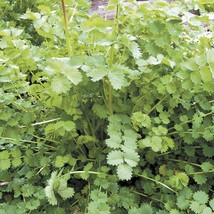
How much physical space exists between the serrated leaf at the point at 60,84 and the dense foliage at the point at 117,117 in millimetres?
12

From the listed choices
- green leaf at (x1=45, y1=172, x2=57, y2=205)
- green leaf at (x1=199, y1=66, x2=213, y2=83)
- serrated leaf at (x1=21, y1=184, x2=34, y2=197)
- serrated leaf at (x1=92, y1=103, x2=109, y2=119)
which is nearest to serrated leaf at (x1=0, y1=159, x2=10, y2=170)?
serrated leaf at (x1=21, y1=184, x2=34, y2=197)

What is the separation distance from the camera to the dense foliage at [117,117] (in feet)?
4.34

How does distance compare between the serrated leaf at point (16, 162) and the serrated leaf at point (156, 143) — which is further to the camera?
the serrated leaf at point (16, 162)

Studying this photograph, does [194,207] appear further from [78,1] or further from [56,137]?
[78,1]

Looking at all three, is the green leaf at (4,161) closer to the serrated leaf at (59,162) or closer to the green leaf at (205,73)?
the serrated leaf at (59,162)

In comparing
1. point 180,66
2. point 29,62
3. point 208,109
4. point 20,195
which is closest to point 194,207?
point 208,109

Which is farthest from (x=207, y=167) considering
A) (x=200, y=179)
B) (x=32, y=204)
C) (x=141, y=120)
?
(x=32, y=204)

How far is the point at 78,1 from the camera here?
1601mm

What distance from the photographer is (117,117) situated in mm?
1417

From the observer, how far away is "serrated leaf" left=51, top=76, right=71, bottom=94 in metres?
1.21

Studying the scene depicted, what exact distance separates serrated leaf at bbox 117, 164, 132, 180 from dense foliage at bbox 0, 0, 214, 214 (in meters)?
0.01

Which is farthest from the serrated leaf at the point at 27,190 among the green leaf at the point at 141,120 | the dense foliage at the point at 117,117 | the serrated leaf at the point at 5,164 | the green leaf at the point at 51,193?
the green leaf at the point at 141,120

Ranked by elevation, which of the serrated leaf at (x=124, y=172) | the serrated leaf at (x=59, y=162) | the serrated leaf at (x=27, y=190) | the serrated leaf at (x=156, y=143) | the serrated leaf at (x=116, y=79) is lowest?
the serrated leaf at (x=27, y=190)

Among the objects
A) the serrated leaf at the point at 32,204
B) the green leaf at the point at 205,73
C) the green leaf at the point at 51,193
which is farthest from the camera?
the serrated leaf at the point at 32,204
